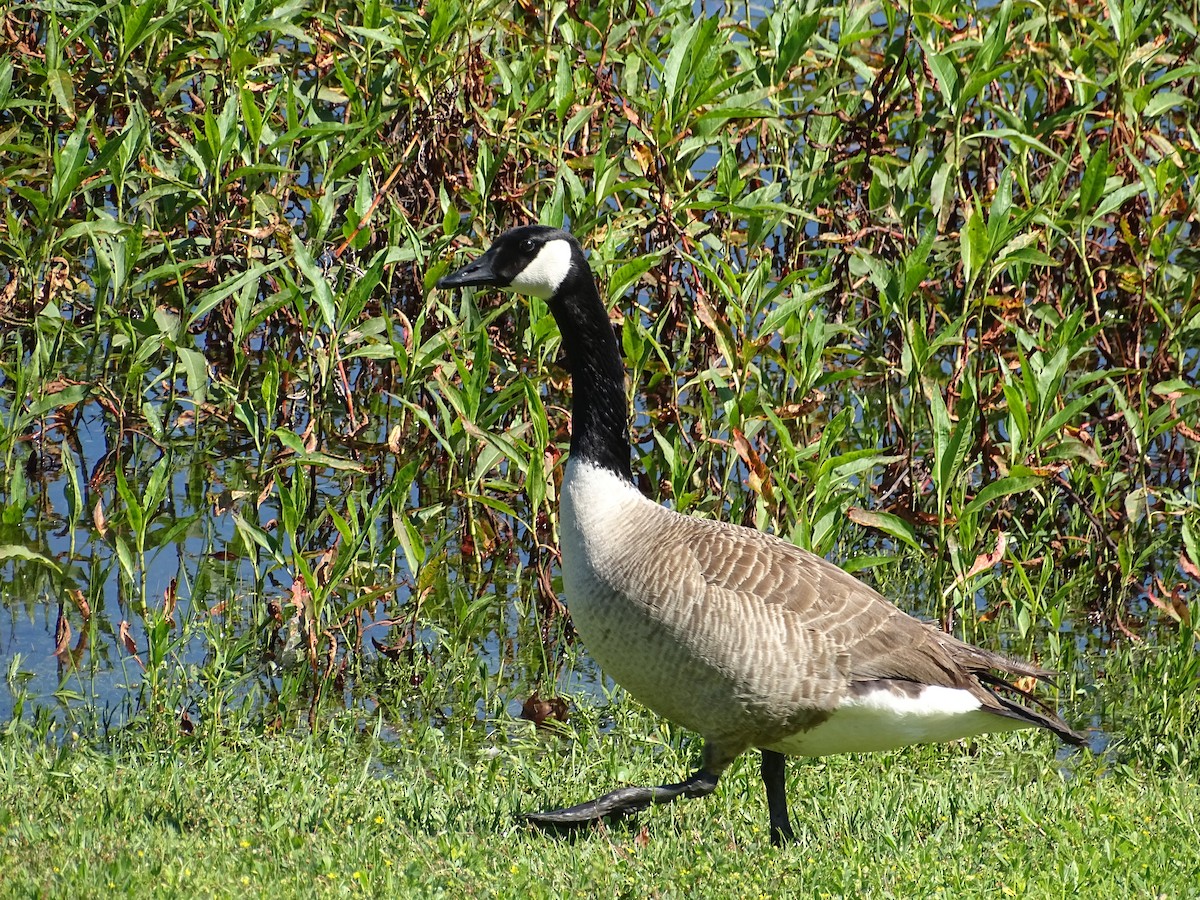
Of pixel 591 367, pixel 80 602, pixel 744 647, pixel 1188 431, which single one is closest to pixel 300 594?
pixel 80 602

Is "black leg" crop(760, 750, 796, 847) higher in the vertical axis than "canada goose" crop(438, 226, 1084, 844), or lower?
lower

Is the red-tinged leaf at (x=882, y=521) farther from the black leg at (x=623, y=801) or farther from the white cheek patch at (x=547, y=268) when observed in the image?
the white cheek patch at (x=547, y=268)

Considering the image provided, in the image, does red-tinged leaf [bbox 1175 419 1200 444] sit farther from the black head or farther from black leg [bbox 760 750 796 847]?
the black head

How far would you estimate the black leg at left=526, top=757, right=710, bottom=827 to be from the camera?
16.6 ft

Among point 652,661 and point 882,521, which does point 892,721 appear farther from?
point 882,521

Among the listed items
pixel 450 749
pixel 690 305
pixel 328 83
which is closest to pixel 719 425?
pixel 690 305

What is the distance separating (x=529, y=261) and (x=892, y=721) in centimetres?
198

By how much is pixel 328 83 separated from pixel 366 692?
3166 millimetres

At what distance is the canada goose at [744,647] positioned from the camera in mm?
5004

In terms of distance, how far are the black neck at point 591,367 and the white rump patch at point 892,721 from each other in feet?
3.58

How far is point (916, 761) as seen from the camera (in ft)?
20.4

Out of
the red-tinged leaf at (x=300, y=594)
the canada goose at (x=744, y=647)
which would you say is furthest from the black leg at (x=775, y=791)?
the red-tinged leaf at (x=300, y=594)

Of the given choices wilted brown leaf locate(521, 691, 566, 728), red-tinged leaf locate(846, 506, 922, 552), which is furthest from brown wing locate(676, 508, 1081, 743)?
wilted brown leaf locate(521, 691, 566, 728)

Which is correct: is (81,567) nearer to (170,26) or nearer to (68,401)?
(68,401)
